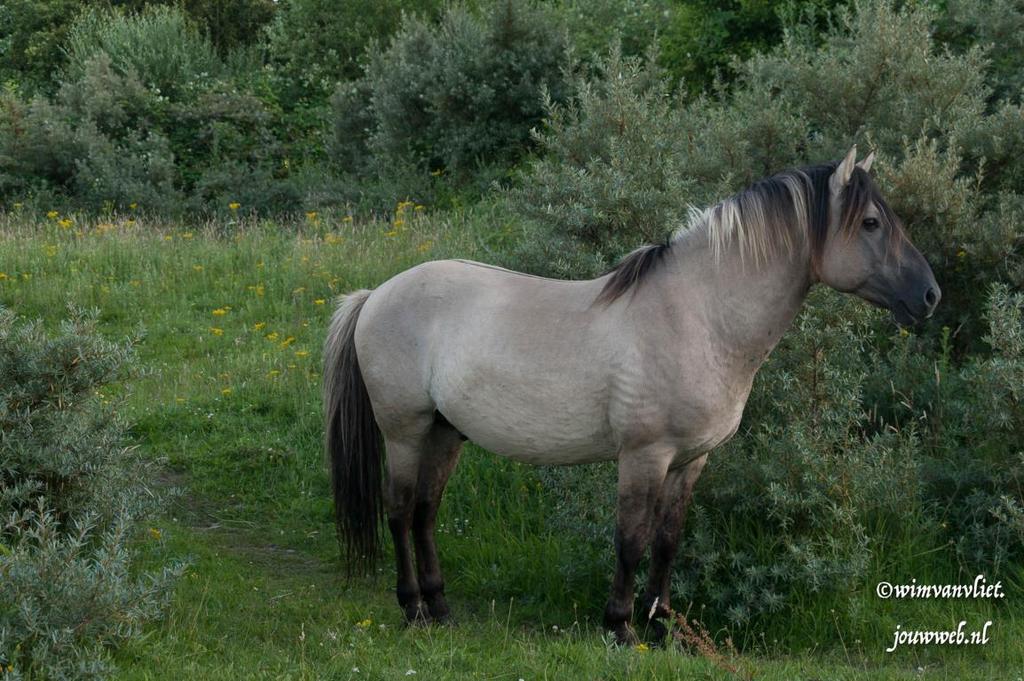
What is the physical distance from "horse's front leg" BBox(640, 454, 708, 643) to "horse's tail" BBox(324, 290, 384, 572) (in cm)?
149

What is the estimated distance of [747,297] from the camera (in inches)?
189

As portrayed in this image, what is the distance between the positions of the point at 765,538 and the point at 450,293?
212 centimetres

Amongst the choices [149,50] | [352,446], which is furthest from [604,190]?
[149,50]

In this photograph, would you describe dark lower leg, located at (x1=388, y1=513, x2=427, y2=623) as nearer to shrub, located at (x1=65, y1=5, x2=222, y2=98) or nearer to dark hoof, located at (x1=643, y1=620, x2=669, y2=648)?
dark hoof, located at (x1=643, y1=620, x2=669, y2=648)

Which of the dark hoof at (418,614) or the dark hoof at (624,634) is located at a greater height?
the dark hoof at (624,634)

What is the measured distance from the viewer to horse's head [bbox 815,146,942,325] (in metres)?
4.60

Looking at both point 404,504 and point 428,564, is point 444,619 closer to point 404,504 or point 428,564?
point 428,564

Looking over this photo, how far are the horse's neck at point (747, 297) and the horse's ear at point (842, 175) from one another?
0.29 meters

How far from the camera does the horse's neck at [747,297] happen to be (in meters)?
4.77

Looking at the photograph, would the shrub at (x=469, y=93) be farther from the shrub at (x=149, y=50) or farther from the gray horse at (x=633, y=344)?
the gray horse at (x=633, y=344)

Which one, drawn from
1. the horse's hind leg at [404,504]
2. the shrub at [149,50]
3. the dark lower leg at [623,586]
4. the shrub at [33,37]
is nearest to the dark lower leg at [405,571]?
the horse's hind leg at [404,504]

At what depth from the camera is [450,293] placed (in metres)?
5.31

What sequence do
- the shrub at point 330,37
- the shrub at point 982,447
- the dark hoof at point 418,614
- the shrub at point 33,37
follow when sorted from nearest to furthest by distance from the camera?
the dark hoof at point 418,614 → the shrub at point 982,447 → the shrub at point 330,37 → the shrub at point 33,37

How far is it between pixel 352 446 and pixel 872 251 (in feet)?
9.06
